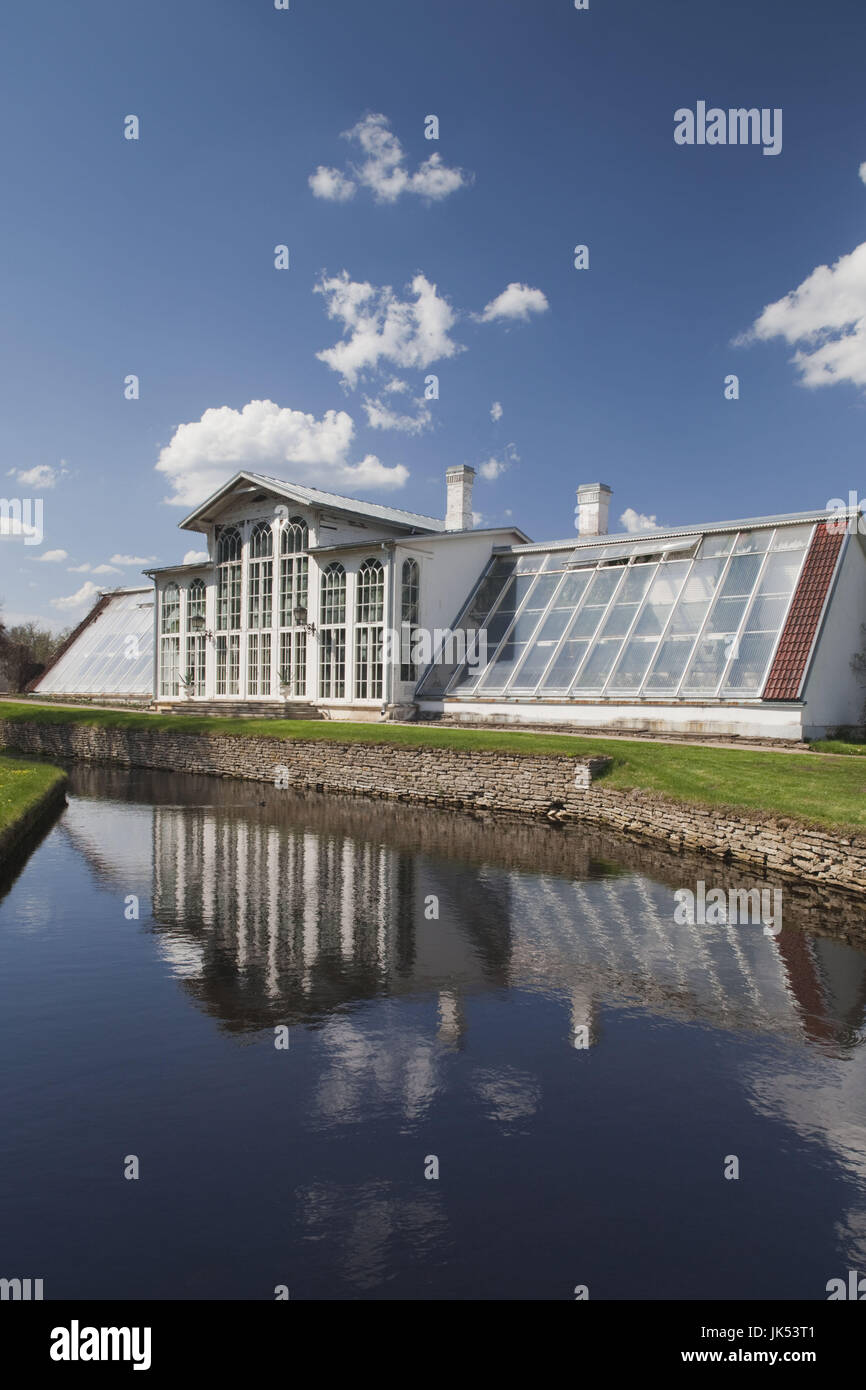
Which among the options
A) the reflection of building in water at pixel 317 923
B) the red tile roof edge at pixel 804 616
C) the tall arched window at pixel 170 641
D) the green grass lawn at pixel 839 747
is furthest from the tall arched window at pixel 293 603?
the green grass lawn at pixel 839 747

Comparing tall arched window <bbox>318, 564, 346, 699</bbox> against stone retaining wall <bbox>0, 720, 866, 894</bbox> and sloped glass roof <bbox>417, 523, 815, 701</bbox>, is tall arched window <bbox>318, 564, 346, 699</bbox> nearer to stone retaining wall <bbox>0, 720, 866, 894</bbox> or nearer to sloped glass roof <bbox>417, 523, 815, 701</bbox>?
sloped glass roof <bbox>417, 523, 815, 701</bbox>

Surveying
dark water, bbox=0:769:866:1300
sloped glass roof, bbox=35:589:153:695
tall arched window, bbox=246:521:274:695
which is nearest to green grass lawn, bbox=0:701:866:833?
dark water, bbox=0:769:866:1300

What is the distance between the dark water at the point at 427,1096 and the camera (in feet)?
19.0

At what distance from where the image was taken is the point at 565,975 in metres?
11.2

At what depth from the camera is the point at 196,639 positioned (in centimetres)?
4534

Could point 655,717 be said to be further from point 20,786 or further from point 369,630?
point 20,786

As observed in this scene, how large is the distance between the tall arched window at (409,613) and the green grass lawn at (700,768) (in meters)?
4.22

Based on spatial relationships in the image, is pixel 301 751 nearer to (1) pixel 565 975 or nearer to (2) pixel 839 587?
(2) pixel 839 587

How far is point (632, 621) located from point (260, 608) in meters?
18.7

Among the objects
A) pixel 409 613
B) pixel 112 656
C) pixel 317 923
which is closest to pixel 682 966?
pixel 317 923

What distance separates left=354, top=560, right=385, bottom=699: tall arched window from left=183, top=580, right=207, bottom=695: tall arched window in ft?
36.6

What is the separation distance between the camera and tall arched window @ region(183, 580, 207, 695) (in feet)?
147

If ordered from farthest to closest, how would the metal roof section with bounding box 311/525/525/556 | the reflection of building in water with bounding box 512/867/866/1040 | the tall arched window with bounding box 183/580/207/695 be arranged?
1. the tall arched window with bounding box 183/580/207/695
2. the metal roof section with bounding box 311/525/525/556
3. the reflection of building in water with bounding box 512/867/866/1040

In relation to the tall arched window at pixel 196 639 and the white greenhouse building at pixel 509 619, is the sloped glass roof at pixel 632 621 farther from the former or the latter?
the tall arched window at pixel 196 639
